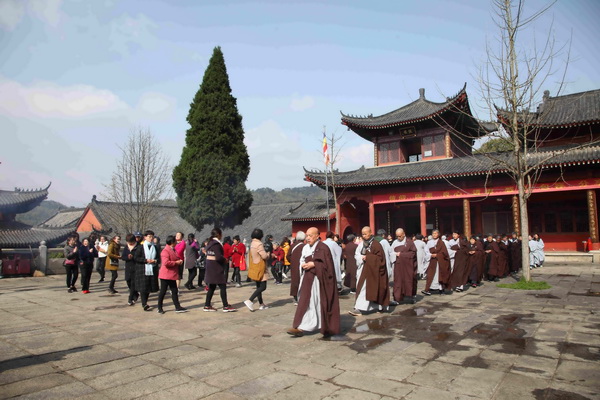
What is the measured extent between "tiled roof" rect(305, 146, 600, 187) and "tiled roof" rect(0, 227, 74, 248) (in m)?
14.5

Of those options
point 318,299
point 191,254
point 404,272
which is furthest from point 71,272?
point 404,272

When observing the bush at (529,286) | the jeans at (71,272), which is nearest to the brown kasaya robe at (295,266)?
the bush at (529,286)

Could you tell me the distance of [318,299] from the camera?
6.00 metres

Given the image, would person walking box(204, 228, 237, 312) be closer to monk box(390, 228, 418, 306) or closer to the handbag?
the handbag

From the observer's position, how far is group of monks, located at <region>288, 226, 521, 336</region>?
19.4 ft

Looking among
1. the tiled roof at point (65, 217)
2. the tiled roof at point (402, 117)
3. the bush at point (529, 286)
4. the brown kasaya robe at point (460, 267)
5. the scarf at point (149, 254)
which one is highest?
the tiled roof at point (402, 117)

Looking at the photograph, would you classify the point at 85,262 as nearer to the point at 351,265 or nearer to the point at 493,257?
the point at 351,265

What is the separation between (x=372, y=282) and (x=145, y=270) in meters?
4.81

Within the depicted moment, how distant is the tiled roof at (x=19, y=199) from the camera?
21594mm

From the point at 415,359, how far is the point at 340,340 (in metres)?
1.26

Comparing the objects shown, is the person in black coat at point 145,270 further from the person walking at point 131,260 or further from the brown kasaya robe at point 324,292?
the brown kasaya robe at point 324,292

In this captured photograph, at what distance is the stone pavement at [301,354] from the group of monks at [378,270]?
0.37 m

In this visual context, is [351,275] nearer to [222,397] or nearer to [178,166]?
[222,397]

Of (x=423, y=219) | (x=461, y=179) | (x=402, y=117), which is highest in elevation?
(x=402, y=117)
